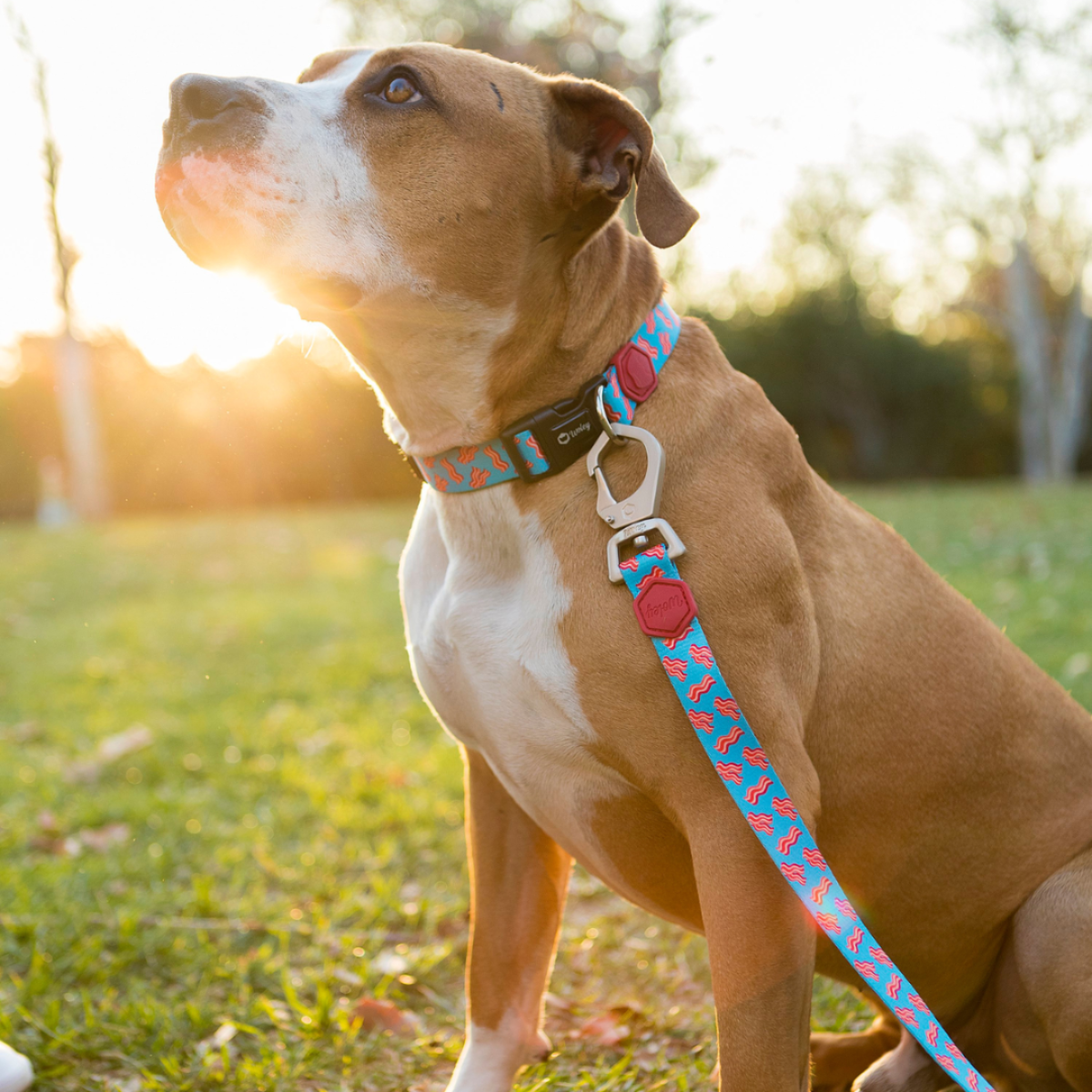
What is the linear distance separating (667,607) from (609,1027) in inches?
52.8

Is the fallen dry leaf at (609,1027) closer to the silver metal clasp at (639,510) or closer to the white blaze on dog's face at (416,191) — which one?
the silver metal clasp at (639,510)

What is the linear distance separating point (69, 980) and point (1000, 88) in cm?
2330

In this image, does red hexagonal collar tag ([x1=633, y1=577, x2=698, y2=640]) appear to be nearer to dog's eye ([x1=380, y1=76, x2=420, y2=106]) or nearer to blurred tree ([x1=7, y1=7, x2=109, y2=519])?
dog's eye ([x1=380, y1=76, x2=420, y2=106])

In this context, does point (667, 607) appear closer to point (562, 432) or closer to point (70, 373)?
point (562, 432)

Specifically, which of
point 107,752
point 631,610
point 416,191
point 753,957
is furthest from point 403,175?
point 107,752

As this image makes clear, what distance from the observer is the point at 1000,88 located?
20953 millimetres

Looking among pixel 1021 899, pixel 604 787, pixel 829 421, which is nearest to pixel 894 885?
pixel 1021 899

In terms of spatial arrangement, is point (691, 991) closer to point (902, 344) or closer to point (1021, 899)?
point (1021, 899)

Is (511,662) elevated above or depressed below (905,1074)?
above

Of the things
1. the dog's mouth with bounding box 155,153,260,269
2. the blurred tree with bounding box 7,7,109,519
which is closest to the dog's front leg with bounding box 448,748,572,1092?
the dog's mouth with bounding box 155,153,260,269

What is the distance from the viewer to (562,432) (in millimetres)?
1967

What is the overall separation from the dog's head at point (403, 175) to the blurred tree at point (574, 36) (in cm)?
966

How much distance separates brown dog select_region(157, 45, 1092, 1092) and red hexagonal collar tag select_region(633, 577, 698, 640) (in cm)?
5

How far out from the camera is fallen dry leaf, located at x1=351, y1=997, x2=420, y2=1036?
8.49 ft
